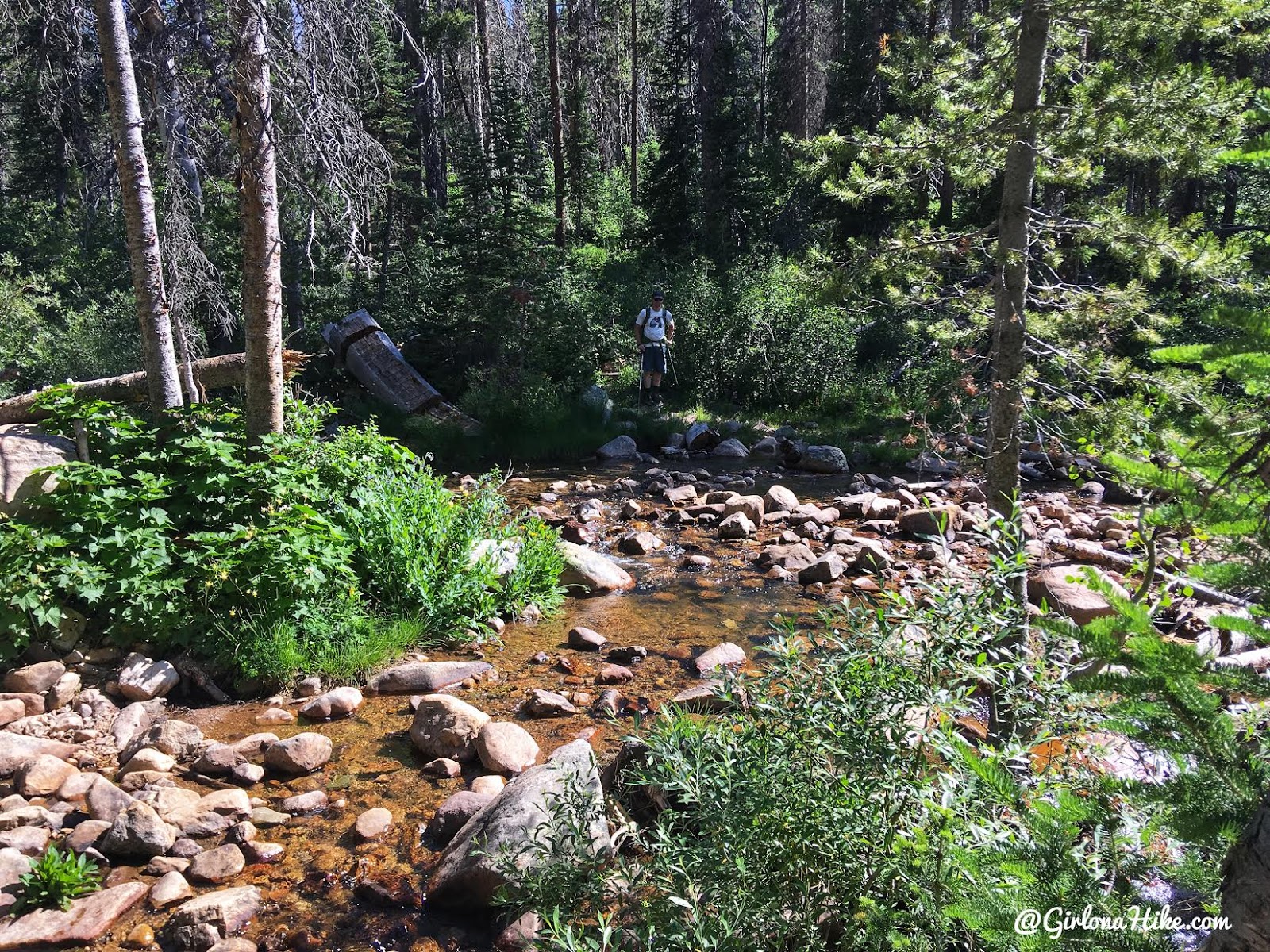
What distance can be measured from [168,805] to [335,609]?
1860 mm

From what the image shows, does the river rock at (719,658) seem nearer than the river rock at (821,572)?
Yes

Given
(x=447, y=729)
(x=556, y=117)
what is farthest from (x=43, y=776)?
(x=556, y=117)

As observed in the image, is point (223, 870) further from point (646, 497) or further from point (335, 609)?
point (646, 497)

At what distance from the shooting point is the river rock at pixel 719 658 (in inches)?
236

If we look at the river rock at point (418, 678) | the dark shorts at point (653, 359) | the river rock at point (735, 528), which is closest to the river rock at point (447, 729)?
the river rock at point (418, 678)

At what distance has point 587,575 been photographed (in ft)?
25.8

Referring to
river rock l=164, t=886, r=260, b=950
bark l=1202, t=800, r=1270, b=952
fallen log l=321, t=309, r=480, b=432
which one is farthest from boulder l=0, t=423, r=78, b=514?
fallen log l=321, t=309, r=480, b=432

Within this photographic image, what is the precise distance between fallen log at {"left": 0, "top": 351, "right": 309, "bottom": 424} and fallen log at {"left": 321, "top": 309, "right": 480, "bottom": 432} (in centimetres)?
572

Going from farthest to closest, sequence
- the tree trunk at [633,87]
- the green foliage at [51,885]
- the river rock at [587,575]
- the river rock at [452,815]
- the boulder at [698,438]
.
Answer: the tree trunk at [633,87]
the boulder at [698,438]
the river rock at [587,575]
the river rock at [452,815]
the green foliage at [51,885]

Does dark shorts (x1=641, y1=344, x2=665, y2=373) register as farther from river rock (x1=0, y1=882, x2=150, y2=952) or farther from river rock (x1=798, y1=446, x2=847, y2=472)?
river rock (x1=0, y1=882, x2=150, y2=952)

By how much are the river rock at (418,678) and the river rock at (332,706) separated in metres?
0.27

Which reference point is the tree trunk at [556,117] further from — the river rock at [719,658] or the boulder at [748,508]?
the river rock at [719,658]

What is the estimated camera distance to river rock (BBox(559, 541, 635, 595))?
785 centimetres

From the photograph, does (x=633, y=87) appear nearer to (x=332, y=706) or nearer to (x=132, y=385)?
(x=132, y=385)
